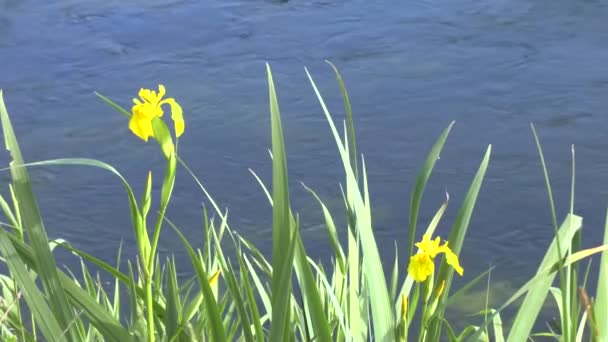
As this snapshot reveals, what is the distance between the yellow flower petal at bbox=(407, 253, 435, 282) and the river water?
4.85 feet

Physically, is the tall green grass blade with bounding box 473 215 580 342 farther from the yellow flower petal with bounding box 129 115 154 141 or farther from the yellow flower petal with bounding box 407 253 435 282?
the yellow flower petal with bounding box 129 115 154 141

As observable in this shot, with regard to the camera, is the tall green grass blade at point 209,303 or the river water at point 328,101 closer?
the tall green grass blade at point 209,303

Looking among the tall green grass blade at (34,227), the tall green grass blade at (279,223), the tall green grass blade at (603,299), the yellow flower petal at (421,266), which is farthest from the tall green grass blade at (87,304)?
the tall green grass blade at (603,299)

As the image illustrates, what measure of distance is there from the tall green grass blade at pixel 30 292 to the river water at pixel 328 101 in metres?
1.56

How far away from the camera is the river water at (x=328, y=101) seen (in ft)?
8.77

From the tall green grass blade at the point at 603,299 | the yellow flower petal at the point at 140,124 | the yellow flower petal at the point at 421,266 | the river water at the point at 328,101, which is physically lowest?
the river water at the point at 328,101

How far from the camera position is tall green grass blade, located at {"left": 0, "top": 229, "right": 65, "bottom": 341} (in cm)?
88

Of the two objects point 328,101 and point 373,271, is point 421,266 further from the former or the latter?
point 328,101

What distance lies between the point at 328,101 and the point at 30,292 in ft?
8.00

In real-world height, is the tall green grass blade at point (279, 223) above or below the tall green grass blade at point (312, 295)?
above

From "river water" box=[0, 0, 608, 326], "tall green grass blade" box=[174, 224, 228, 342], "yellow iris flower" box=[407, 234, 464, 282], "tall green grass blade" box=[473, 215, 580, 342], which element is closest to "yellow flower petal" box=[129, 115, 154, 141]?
"tall green grass blade" box=[174, 224, 228, 342]

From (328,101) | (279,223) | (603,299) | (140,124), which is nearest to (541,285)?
(603,299)

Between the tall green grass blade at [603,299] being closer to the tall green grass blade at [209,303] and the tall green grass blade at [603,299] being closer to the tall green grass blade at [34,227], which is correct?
the tall green grass blade at [209,303]

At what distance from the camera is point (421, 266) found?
89 centimetres
